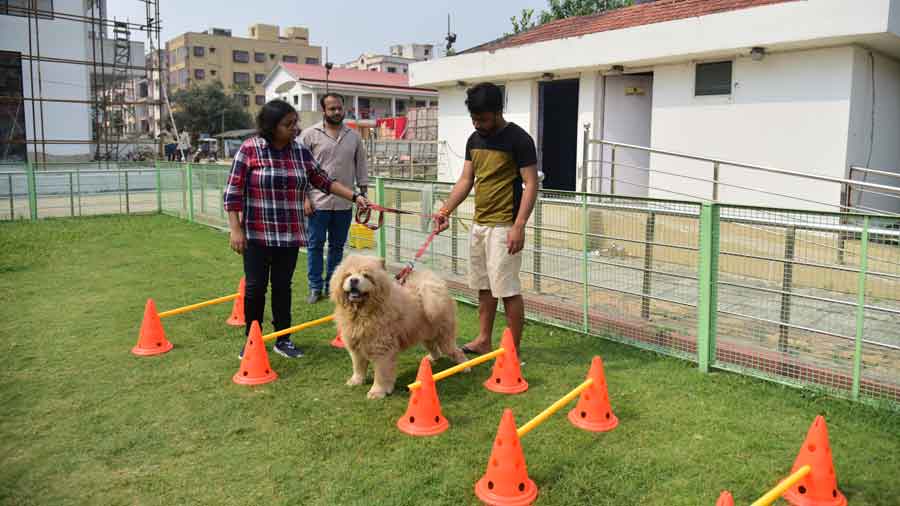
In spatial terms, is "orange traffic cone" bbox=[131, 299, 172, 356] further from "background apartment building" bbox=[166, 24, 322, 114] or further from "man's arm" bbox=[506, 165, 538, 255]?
"background apartment building" bbox=[166, 24, 322, 114]

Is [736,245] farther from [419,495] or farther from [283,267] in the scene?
[283,267]

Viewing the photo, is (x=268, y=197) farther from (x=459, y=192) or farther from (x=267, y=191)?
(x=459, y=192)

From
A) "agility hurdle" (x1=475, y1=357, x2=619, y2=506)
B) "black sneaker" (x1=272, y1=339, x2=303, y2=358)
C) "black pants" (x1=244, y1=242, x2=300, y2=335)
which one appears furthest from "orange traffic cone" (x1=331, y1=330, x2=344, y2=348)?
"agility hurdle" (x1=475, y1=357, x2=619, y2=506)

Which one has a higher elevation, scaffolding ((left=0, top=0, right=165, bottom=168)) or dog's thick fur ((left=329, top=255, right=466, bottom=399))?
scaffolding ((left=0, top=0, right=165, bottom=168))

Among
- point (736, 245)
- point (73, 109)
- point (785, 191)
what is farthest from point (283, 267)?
point (73, 109)

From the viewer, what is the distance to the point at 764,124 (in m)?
10.7

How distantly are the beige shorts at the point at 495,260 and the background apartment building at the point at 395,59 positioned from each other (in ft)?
266

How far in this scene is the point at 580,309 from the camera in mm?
6027

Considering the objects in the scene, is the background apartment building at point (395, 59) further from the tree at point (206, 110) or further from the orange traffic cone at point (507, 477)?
the orange traffic cone at point (507, 477)

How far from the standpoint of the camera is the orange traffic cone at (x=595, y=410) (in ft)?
12.9

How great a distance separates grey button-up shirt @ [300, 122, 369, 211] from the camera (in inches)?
266

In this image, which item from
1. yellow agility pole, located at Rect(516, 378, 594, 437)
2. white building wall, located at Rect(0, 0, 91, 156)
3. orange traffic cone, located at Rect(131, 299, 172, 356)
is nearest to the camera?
yellow agility pole, located at Rect(516, 378, 594, 437)

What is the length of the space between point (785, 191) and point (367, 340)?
8616mm

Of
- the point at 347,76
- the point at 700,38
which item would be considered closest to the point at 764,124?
the point at 700,38
